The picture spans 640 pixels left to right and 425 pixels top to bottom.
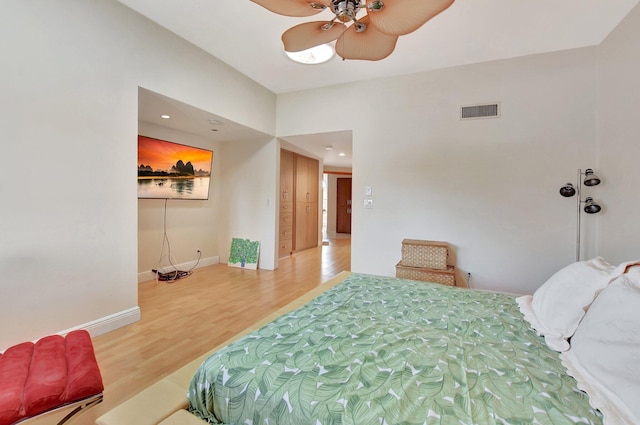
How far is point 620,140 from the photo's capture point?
8.06 feet

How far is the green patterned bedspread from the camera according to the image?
2.77ft

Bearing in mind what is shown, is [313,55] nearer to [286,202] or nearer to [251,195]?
[251,195]

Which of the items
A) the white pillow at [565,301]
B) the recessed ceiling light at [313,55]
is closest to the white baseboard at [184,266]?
the recessed ceiling light at [313,55]

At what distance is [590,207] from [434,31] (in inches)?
90.6

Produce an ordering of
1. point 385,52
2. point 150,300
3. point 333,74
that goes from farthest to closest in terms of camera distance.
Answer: point 333,74
point 150,300
point 385,52

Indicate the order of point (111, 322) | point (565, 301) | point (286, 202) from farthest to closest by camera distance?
point (286, 202), point (111, 322), point (565, 301)

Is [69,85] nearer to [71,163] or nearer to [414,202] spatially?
[71,163]

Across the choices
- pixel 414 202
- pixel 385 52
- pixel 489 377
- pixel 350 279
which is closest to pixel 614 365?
pixel 489 377

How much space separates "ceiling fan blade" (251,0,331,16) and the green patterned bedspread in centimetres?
173

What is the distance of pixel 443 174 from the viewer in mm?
3432

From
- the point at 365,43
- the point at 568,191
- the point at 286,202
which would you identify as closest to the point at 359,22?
the point at 365,43

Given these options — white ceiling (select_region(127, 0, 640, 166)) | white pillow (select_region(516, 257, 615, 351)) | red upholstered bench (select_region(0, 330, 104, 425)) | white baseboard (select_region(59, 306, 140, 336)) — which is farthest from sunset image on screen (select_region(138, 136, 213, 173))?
white pillow (select_region(516, 257, 615, 351))

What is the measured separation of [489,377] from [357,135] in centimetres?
337

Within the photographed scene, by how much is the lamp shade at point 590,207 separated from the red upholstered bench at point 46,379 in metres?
3.96
